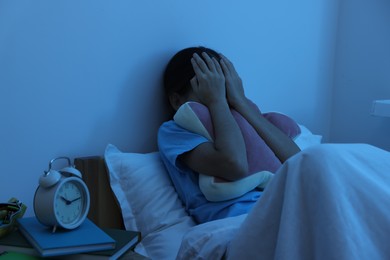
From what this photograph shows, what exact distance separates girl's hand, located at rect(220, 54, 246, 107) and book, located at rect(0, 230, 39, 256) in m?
0.67

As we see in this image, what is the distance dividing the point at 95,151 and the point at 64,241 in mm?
443

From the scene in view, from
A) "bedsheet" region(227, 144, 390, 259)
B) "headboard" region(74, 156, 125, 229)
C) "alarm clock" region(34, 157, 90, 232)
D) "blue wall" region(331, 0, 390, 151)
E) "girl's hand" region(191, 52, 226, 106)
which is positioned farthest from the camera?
"blue wall" region(331, 0, 390, 151)

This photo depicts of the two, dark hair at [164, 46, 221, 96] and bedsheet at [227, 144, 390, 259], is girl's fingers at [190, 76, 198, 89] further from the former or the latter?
bedsheet at [227, 144, 390, 259]

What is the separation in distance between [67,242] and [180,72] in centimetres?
63

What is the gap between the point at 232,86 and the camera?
1.16 m

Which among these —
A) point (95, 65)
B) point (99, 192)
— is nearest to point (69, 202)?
point (99, 192)

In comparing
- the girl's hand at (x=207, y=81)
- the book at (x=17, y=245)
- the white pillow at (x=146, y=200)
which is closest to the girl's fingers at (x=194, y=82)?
the girl's hand at (x=207, y=81)

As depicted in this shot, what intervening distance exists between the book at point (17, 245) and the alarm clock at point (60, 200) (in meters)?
0.04

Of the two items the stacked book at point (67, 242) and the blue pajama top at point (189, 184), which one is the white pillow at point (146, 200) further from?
the stacked book at point (67, 242)

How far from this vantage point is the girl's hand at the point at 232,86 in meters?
1.15

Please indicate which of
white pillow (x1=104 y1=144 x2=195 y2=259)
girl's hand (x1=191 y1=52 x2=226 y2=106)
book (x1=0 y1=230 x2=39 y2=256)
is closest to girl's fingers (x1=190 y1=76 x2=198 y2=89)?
girl's hand (x1=191 y1=52 x2=226 y2=106)

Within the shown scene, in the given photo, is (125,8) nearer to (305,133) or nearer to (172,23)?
(172,23)

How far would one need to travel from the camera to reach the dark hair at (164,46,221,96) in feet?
3.71

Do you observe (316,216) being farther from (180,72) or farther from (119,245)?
(180,72)
